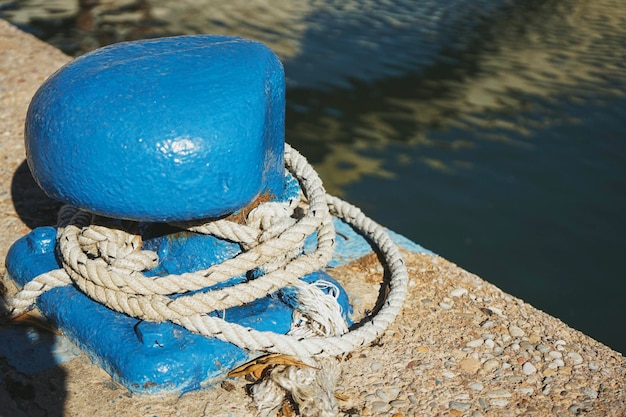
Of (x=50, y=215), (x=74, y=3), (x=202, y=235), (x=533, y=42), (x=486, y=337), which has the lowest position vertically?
(x=74, y=3)

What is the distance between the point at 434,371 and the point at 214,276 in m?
0.71

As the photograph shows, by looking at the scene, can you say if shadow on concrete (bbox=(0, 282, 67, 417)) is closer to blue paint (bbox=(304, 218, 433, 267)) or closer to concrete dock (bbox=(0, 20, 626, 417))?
concrete dock (bbox=(0, 20, 626, 417))

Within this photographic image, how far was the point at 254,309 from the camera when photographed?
220 cm

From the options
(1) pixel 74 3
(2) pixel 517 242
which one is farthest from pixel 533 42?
(1) pixel 74 3

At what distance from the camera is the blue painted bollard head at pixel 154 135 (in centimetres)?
182

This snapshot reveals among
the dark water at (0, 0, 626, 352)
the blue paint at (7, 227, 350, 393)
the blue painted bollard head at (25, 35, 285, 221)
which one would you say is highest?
the blue painted bollard head at (25, 35, 285, 221)

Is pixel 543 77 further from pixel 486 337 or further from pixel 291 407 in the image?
pixel 291 407

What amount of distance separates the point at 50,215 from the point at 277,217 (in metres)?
1.18

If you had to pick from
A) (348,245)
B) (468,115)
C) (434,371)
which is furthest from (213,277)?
(468,115)

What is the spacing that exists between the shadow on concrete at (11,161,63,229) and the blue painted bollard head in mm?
987

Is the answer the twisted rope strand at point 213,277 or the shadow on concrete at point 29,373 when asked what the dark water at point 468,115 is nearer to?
the twisted rope strand at point 213,277

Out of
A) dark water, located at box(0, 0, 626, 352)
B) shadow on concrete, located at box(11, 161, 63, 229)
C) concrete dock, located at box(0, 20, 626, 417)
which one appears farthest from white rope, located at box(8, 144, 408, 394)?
dark water, located at box(0, 0, 626, 352)

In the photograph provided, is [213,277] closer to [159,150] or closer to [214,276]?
[214,276]

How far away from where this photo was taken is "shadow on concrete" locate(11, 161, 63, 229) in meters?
2.90
